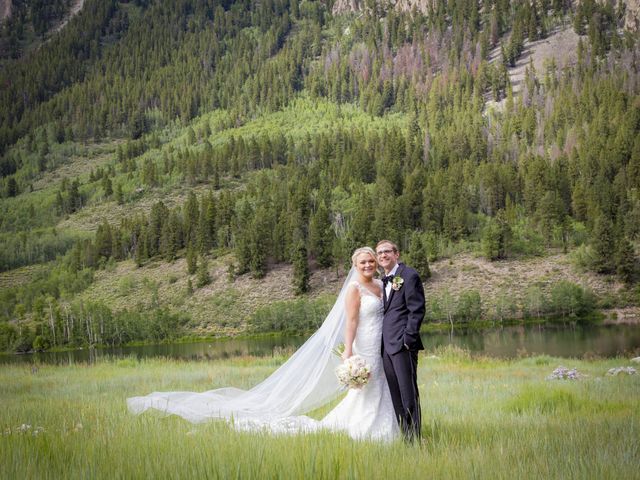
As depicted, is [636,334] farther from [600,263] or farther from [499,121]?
[499,121]

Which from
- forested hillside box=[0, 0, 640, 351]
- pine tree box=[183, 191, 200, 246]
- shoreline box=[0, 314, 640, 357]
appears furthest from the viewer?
pine tree box=[183, 191, 200, 246]

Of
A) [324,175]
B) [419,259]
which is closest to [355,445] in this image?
[419,259]

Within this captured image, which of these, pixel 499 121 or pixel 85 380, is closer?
pixel 85 380

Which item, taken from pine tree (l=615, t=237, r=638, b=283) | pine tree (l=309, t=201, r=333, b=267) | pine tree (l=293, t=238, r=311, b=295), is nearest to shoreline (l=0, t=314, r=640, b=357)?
pine tree (l=615, t=237, r=638, b=283)

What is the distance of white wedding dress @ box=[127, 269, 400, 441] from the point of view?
5.99 m

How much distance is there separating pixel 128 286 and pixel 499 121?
8161cm

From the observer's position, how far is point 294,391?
23.8 ft

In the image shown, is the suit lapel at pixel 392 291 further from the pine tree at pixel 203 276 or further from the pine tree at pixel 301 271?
the pine tree at pixel 203 276

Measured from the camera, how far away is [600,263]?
64750mm

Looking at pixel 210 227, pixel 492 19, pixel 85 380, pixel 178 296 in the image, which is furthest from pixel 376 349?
pixel 492 19

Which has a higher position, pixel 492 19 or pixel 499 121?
pixel 492 19

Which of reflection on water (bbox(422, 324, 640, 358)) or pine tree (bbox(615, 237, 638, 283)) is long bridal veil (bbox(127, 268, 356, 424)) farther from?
pine tree (bbox(615, 237, 638, 283))

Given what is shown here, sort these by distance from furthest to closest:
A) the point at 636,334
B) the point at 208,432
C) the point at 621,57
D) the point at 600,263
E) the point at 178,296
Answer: the point at 621,57
the point at 178,296
the point at 600,263
the point at 636,334
the point at 208,432

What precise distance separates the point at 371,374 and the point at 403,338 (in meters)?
0.69
